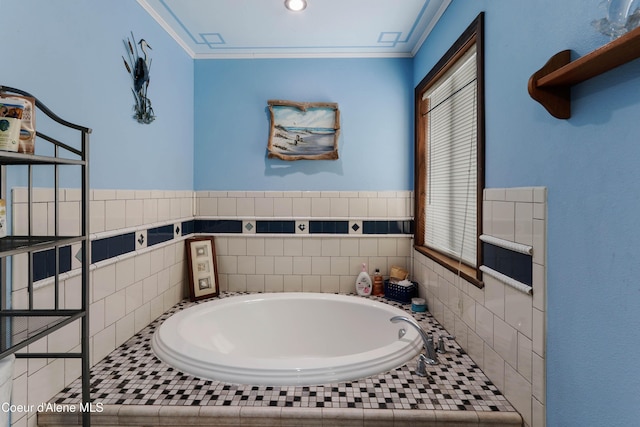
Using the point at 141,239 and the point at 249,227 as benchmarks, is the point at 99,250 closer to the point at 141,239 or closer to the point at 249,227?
the point at 141,239

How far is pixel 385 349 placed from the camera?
1.52 metres

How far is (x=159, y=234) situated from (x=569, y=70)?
2.07m

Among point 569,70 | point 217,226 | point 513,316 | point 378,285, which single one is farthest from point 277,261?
point 569,70

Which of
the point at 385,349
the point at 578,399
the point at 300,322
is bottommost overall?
the point at 300,322

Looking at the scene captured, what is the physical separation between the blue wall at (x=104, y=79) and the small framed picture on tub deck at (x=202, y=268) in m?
0.42

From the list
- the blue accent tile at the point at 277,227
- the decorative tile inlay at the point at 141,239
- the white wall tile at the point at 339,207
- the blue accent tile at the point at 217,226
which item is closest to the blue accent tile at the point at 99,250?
the decorative tile inlay at the point at 141,239

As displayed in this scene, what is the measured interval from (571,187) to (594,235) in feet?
0.48

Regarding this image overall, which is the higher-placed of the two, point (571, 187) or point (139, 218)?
point (571, 187)

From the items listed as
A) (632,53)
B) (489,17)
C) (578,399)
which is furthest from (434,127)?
(578,399)

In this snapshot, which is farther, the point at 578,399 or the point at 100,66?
the point at 100,66

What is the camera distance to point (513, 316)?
121 centimetres

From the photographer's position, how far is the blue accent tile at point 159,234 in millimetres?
1988

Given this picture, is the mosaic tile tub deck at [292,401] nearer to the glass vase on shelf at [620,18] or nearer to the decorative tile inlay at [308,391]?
the decorative tile inlay at [308,391]

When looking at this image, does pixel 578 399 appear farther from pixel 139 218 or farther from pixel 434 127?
pixel 139 218
